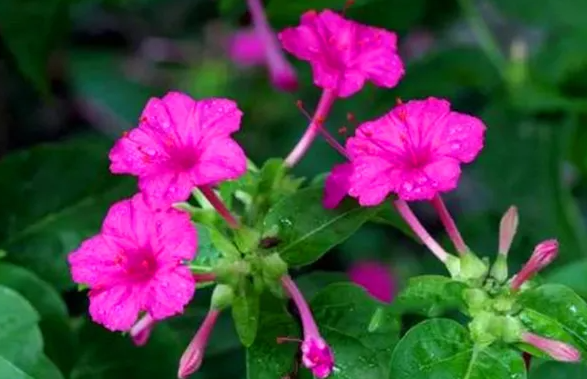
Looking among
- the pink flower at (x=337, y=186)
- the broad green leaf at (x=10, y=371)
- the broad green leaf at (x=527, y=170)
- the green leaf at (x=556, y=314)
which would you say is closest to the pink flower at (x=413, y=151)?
the pink flower at (x=337, y=186)

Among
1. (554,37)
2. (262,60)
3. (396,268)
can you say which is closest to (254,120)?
(262,60)

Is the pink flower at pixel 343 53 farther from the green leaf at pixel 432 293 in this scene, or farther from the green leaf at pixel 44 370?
the green leaf at pixel 44 370

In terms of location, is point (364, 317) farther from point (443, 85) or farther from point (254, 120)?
point (254, 120)

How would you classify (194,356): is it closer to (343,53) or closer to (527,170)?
(343,53)

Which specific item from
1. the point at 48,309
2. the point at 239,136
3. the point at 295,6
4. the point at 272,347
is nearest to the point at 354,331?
the point at 272,347

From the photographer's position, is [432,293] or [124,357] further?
[124,357]

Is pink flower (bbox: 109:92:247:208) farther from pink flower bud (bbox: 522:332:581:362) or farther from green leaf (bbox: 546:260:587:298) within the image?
green leaf (bbox: 546:260:587:298)
